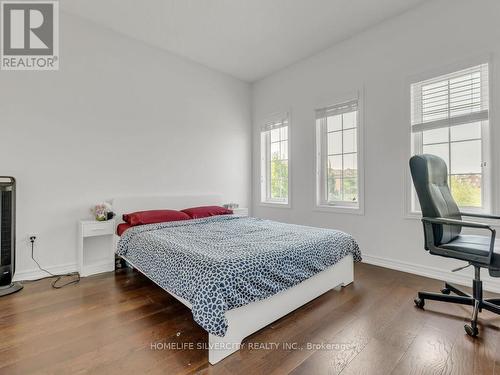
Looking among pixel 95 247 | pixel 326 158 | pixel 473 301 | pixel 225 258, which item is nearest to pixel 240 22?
pixel 326 158

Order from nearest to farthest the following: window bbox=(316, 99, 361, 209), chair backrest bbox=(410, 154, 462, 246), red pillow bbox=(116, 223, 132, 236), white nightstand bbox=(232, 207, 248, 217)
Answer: chair backrest bbox=(410, 154, 462, 246)
red pillow bbox=(116, 223, 132, 236)
window bbox=(316, 99, 361, 209)
white nightstand bbox=(232, 207, 248, 217)

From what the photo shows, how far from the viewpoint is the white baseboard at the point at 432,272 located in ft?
7.96

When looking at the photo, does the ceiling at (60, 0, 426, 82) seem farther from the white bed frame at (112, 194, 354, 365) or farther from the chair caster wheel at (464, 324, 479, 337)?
the chair caster wheel at (464, 324, 479, 337)

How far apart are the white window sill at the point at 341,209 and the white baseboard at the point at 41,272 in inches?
131

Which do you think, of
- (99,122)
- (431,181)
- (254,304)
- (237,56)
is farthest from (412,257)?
(99,122)

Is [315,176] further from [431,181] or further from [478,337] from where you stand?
[478,337]

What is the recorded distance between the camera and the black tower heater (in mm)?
2375

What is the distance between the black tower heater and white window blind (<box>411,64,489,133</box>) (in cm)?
433

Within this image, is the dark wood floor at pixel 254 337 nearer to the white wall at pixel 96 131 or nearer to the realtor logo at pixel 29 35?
the white wall at pixel 96 131

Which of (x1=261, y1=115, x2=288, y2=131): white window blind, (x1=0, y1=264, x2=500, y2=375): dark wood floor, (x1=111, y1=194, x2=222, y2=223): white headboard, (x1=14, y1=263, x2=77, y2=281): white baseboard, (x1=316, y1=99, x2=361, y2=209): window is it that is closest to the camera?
(x1=0, y1=264, x2=500, y2=375): dark wood floor

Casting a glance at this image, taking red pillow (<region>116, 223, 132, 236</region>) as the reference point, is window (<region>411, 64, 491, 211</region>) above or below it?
above

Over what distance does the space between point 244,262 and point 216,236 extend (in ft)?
2.69

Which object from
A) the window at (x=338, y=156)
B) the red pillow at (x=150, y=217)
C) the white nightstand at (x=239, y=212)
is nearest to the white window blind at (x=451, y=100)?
the window at (x=338, y=156)

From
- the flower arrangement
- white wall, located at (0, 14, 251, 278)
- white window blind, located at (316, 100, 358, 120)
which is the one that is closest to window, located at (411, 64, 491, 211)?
white window blind, located at (316, 100, 358, 120)
